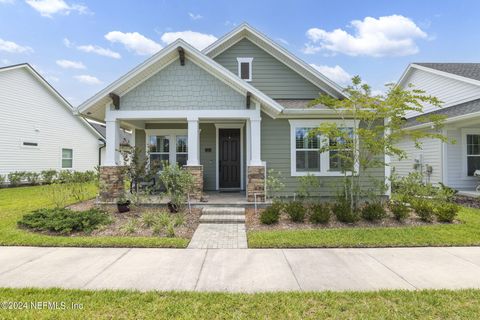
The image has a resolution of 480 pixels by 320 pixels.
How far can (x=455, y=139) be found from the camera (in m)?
12.2

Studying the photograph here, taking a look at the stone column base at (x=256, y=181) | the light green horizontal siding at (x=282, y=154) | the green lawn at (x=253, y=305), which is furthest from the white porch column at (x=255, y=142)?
the green lawn at (x=253, y=305)

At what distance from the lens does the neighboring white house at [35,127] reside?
14.7m

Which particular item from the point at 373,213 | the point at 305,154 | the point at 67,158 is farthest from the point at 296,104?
the point at 67,158

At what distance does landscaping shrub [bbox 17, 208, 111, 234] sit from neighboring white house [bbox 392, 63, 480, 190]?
13.0 meters

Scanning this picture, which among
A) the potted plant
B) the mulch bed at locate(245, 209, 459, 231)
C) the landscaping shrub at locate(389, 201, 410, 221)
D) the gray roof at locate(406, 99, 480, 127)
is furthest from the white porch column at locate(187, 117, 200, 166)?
the gray roof at locate(406, 99, 480, 127)

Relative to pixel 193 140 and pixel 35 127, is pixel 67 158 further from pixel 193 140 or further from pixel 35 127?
pixel 193 140

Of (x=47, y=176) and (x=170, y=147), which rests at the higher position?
(x=170, y=147)

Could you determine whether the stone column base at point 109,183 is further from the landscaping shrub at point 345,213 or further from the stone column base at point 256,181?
the landscaping shrub at point 345,213

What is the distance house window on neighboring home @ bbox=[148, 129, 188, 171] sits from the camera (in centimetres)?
1126

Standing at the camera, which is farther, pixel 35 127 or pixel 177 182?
pixel 35 127

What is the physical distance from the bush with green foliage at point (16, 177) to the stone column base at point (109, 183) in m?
10.0

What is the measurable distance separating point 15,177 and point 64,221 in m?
11.9

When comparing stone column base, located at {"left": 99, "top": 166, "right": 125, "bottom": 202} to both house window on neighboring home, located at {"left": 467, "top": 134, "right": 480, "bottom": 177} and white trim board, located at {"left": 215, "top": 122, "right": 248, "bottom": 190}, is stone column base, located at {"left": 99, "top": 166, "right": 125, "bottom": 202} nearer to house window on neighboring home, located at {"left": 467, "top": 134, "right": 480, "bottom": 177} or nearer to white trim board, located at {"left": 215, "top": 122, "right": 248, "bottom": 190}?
white trim board, located at {"left": 215, "top": 122, "right": 248, "bottom": 190}

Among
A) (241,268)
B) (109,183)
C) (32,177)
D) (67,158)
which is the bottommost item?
(241,268)
